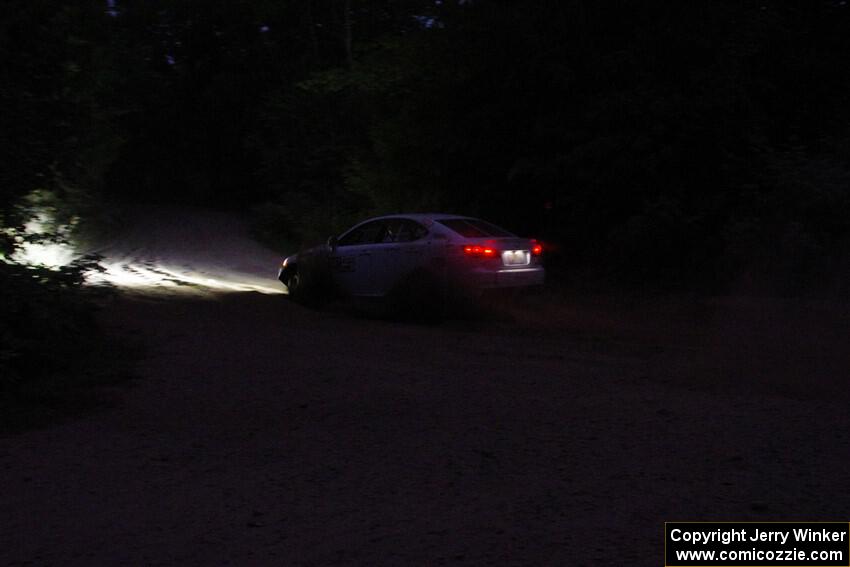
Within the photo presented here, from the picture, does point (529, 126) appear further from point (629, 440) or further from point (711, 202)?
point (629, 440)

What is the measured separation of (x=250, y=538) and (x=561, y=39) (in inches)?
561

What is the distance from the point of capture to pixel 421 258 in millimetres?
12414

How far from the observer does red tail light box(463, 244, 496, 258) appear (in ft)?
39.4

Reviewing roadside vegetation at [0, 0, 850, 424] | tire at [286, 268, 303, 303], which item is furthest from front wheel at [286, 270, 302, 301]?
roadside vegetation at [0, 0, 850, 424]

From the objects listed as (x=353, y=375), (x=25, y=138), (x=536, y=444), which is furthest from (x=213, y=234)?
(x=536, y=444)

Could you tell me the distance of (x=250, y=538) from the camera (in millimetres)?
4523

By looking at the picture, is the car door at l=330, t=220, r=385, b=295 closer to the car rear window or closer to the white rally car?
the white rally car

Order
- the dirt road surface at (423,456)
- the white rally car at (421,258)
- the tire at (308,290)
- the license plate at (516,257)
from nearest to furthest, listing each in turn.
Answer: the dirt road surface at (423,456) → the white rally car at (421,258) → the license plate at (516,257) → the tire at (308,290)

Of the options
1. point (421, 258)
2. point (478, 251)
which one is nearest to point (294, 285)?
point (421, 258)

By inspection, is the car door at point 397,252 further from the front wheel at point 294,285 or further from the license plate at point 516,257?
the front wheel at point 294,285

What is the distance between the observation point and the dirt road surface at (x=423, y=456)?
4496mm

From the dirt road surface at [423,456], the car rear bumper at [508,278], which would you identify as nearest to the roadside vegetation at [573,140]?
the dirt road surface at [423,456]

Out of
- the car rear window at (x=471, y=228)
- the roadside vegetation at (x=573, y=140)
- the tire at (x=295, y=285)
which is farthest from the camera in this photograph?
the tire at (x=295, y=285)

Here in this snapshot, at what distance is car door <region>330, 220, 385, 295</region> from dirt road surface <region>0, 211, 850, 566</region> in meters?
3.24
